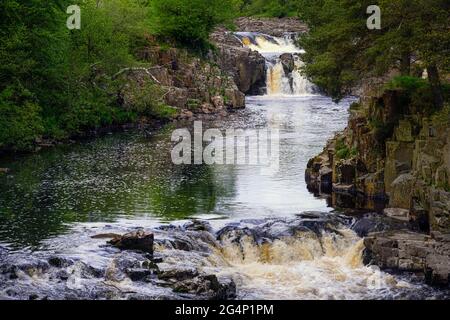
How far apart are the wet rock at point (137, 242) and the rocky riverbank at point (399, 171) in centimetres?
918

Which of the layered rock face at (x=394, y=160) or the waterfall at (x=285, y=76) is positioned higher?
the waterfall at (x=285, y=76)

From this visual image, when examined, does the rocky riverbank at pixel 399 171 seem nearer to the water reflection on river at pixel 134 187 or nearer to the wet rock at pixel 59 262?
the water reflection on river at pixel 134 187

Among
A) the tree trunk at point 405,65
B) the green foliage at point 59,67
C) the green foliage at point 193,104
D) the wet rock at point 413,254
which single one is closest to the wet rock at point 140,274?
the wet rock at point 413,254

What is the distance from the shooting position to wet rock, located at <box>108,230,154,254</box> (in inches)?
1286

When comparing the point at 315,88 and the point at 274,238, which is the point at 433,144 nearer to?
the point at 274,238

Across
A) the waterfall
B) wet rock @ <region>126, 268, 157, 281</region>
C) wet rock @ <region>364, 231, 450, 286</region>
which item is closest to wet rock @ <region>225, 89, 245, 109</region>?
the waterfall

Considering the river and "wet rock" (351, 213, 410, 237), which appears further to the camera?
"wet rock" (351, 213, 410, 237)

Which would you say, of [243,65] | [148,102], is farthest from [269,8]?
[148,102]

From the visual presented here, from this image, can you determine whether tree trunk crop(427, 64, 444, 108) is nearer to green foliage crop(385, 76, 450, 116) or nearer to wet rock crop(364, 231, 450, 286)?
green foliage crop(385, 76, 450, 116)

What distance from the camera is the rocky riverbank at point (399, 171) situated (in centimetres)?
3175

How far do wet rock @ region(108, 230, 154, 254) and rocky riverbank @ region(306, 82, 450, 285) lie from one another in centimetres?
918

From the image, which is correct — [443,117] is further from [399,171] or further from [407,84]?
[407,84]
